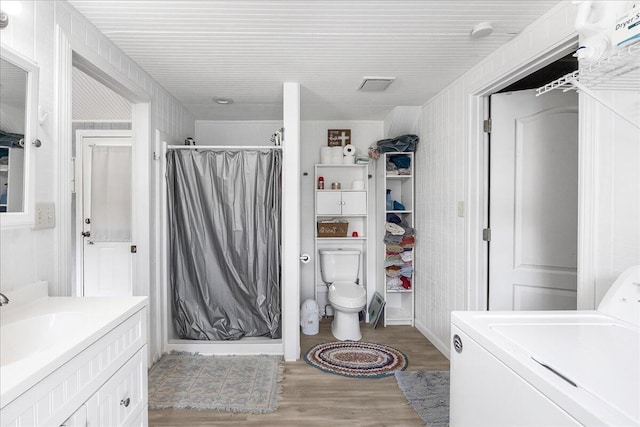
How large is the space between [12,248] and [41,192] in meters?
0.27

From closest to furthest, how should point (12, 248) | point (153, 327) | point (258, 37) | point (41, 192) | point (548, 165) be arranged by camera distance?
1. point (12, 248)
2. point (41, 192)
3. point (258, 37)
4. point (548, 165)
5. point (153, 327)

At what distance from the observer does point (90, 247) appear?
335cm

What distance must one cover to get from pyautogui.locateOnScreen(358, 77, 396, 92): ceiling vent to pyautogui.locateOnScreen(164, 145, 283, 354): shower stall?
846 mm

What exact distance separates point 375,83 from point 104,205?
2.81 m

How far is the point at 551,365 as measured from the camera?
2.71 ft

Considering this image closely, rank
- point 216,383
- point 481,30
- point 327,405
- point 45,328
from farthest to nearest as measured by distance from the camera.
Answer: point 216,383 → point 327,405 → point 481,30 → point 45,328

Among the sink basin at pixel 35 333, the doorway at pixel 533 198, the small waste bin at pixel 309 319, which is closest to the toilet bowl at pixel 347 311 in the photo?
the small waste bin at pixel 309 319

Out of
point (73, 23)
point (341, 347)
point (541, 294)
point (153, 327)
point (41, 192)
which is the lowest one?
point (341, 347)

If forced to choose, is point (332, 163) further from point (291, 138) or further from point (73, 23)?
point (73, 23)

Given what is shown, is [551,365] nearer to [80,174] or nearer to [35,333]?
[35,333]

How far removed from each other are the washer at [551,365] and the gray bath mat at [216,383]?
4.38ft

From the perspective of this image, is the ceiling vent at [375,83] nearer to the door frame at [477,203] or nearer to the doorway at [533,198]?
the door frame at [477,203]

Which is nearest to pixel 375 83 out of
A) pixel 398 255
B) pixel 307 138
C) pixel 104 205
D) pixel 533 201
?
pixel 307 138

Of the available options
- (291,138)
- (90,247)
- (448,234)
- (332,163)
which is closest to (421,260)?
(448,234)
